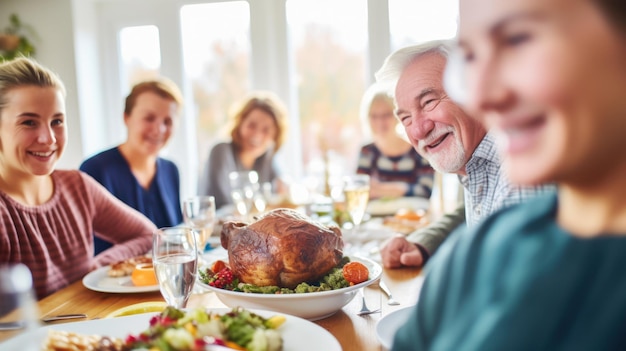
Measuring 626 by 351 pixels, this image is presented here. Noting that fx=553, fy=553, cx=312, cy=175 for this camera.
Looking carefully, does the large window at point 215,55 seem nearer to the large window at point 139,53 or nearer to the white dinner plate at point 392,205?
the large window at point 139,53

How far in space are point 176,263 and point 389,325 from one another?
421 millimetres

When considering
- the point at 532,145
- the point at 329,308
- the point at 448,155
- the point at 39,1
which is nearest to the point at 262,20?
the point at 39,1

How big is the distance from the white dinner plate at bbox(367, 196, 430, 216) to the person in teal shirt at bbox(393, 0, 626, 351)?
2.24m

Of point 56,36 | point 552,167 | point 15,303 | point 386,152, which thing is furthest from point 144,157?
point 552,167

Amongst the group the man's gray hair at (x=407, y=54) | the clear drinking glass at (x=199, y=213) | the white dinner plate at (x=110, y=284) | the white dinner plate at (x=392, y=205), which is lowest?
the white dinner plate at (x=392, y=205)

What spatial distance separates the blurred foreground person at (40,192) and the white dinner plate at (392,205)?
1174 mm

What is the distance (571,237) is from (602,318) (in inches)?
2.6

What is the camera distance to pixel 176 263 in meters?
1.07

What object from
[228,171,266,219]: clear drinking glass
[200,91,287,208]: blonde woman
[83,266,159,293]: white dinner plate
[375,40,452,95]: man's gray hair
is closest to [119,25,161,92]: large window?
[200,91,287,208]: blonde woman

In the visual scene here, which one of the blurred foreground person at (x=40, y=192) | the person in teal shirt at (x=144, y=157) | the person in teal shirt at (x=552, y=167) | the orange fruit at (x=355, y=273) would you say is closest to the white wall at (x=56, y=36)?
the person in teal shirt at (x=144, y=157)

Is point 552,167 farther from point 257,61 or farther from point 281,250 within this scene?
point 257,61

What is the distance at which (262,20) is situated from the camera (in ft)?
15.5

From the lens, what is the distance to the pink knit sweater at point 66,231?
5.79 ft

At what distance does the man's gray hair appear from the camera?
1.42 metres
